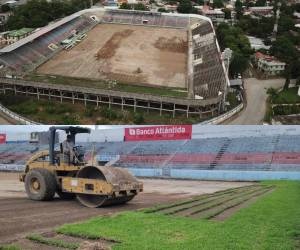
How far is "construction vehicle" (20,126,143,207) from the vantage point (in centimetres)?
1344

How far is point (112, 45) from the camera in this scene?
65.1 meters

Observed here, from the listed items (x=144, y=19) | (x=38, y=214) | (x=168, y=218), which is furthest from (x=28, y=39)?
(x=168, y=218)

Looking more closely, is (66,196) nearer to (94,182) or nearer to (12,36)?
(94,182)

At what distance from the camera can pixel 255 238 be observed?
9.14m

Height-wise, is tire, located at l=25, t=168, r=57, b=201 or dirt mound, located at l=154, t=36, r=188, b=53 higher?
tire, located at l=25, t=168, r=57, b=201

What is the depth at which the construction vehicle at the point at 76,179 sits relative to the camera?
13438 mm

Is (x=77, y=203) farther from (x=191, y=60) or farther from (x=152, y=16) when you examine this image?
(x=152, y=16)

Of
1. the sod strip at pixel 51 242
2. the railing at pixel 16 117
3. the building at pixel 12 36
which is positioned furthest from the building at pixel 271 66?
the sod strip at pixel 51 242

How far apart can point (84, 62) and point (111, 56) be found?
4.48 metres

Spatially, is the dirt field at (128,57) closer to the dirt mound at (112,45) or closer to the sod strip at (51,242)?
the dirt mound at (112,45)

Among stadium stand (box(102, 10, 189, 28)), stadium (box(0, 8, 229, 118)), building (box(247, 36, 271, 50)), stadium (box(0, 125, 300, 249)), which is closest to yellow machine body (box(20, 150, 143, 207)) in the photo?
stadium (box(0, 125, 300, 249))

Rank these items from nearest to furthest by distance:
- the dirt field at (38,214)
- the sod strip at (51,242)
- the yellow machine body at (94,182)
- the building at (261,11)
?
the sod strip at (51,242) < the dirt field at (38,214) < the yellow machine body at (94,182) < the building at (261,11)

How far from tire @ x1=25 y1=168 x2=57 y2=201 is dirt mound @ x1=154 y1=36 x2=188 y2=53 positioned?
50251 millimetres

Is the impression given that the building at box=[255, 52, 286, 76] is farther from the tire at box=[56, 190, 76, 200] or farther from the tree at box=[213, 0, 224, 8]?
the tree at box=[213, 0, 224, 8]
